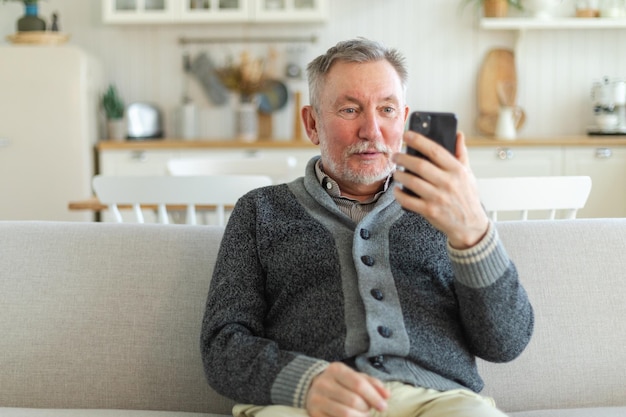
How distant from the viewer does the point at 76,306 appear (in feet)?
5.94

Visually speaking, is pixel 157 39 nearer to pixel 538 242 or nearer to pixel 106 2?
pixel 106 2

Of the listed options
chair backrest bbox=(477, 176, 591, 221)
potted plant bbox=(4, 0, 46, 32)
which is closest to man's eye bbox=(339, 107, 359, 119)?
chair backrest bbox=(477, 176, 591, 221)

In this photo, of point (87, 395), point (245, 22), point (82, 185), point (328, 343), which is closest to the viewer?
point (328, 343)

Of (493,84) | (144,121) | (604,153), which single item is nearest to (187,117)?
(144,121)

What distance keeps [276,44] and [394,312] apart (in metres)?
3.81

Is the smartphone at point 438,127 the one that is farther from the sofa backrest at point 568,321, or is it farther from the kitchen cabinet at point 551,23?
the kitchen cabinet at point 551,23

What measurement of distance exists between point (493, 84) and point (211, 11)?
1.66 metres

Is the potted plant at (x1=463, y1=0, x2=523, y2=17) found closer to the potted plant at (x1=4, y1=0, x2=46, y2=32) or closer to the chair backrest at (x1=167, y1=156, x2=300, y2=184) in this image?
the chair backrest at (x1=167, y1=156, x2=300, y2=184)

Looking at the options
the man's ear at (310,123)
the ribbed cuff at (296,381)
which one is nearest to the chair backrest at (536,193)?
the man's ear at (310,123)

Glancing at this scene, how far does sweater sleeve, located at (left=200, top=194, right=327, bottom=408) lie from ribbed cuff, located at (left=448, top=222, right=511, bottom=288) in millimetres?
271

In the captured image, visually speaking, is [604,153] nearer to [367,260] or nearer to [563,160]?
[563,160]

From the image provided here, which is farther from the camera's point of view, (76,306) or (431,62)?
(431,62)

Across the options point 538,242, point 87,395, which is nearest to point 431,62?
point 538,242

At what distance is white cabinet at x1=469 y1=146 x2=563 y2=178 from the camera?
15.0 ft
